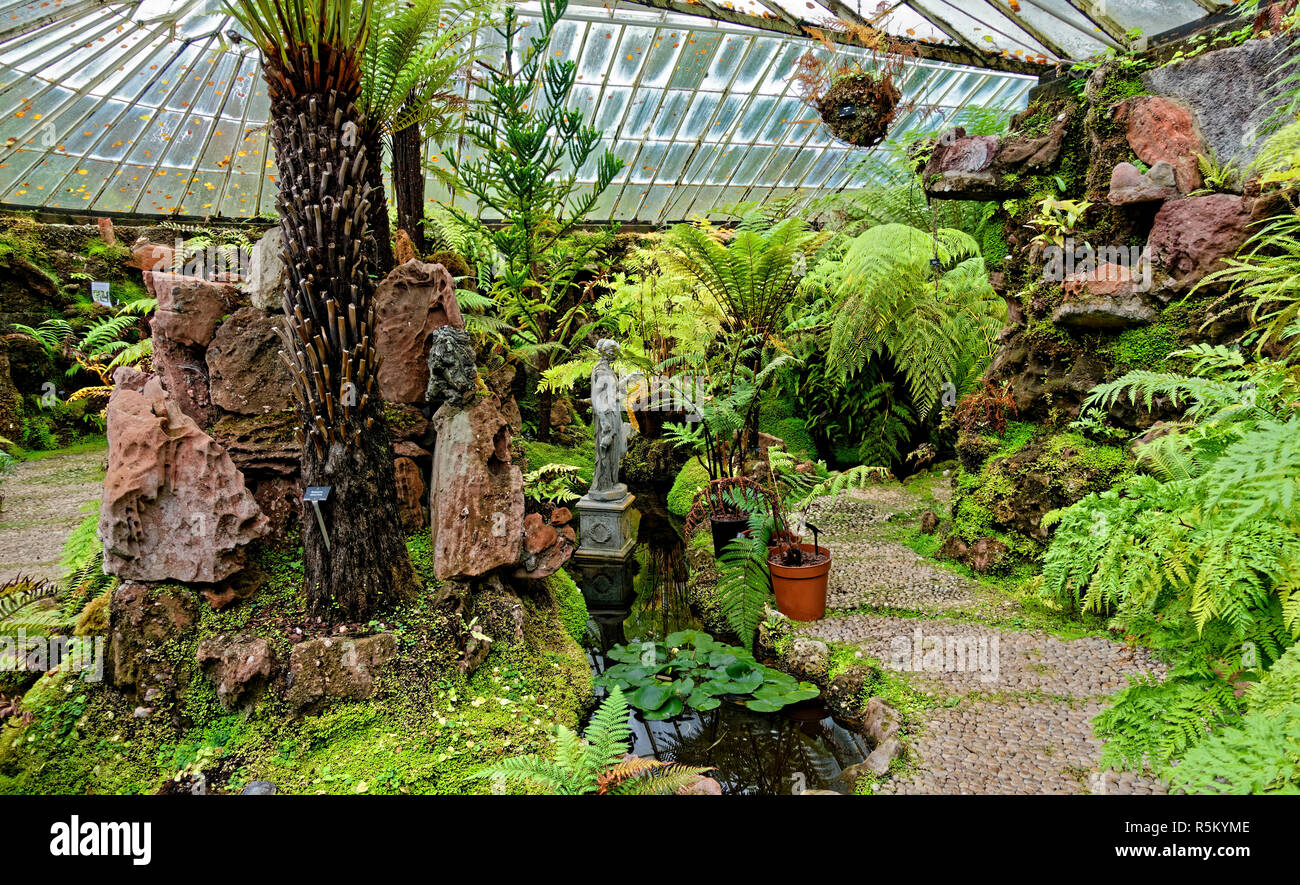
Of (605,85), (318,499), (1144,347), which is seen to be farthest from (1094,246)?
(605,85)

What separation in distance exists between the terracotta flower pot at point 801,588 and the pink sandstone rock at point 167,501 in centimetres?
264

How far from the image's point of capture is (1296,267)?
2799 millimetres

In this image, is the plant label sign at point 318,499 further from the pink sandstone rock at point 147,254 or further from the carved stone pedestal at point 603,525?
the pink sandstone rock at point 147,254

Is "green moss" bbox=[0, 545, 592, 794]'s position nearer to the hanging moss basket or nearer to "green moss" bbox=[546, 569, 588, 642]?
"green moss" bbox=[546, 569, 588, 642]

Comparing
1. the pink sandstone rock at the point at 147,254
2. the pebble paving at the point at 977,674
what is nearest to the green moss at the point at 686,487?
the pebble paving at the point at 977,674

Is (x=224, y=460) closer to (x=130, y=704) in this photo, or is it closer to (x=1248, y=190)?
(x=130, y=704)

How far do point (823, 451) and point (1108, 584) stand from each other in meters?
5.91

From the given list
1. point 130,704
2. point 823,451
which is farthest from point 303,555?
point 823,451

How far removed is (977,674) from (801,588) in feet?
3.23

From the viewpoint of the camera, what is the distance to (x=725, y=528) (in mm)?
4738

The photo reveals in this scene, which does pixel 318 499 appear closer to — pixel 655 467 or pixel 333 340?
pixel 333 340

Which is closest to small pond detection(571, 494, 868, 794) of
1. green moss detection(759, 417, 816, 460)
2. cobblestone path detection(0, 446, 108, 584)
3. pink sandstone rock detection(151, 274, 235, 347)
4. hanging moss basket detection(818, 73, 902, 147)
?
pink sandstone rock detection(151, 274, 235, 347)

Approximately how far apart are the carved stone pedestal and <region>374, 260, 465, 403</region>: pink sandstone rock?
219 cm

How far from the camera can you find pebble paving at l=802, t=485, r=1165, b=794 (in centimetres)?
254
